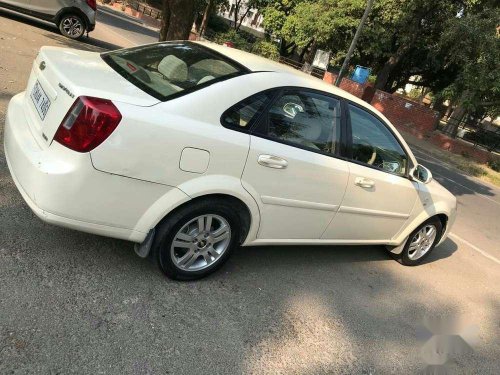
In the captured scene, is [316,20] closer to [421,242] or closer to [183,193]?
[421,242]

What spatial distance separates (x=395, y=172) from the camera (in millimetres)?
4539

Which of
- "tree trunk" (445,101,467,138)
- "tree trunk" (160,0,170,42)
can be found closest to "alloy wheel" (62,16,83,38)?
"tree trunk" (160,0,170,42)

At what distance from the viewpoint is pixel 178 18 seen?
10.2 metres

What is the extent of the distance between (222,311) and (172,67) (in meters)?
1.87

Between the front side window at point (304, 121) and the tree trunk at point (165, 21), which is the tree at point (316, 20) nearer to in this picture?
the tree trunk at point (165, 21)

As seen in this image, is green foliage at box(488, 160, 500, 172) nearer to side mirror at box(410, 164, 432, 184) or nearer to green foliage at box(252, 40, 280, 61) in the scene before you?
side mirror at box(410, 164, 432, 184)

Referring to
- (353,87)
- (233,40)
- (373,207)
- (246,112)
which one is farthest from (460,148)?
(233,40)

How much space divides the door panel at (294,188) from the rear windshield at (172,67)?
23.1 inches

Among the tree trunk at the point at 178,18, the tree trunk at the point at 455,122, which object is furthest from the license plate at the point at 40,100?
the tree trunk at the point at 455,122

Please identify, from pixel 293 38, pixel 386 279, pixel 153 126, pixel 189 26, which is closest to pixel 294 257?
pixel 386 279

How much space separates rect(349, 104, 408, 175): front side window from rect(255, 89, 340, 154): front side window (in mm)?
243

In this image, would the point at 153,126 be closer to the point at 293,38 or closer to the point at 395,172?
the point at 395,172

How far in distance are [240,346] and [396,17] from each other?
75.5ft

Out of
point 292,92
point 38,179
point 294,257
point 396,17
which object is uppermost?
point 396,17
